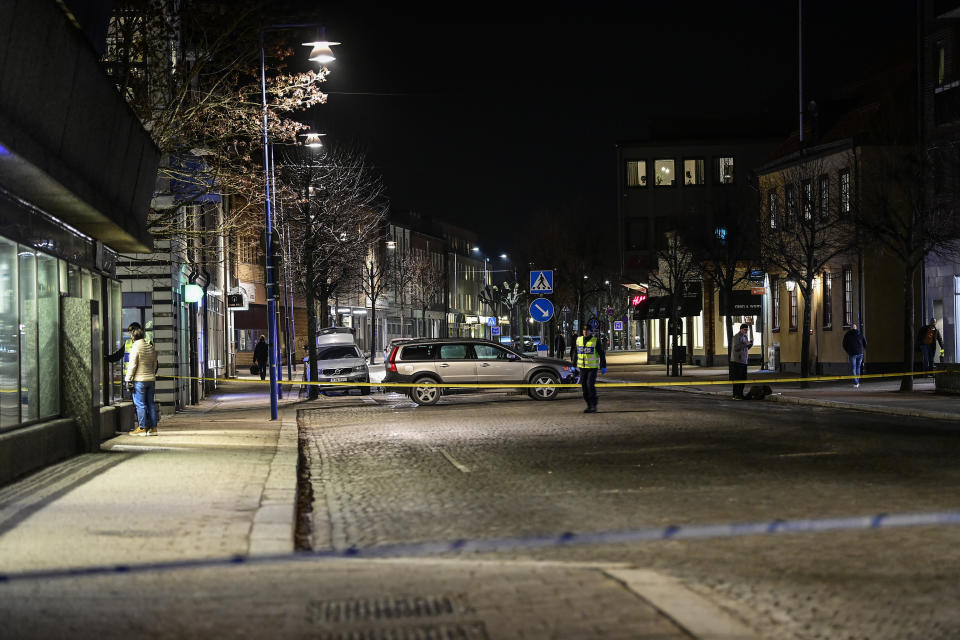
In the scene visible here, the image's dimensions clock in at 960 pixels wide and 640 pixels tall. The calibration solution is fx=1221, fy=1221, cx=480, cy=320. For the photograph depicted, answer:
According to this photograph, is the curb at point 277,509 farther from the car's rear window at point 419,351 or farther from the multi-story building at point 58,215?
the car's rear window at point 419,351

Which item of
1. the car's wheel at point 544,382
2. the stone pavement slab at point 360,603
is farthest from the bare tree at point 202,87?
the stone pavement slab at point 360,603

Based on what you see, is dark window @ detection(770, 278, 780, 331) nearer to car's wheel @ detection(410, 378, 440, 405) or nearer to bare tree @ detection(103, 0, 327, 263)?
car's wheel @ detection(410, 378, 440, 405)

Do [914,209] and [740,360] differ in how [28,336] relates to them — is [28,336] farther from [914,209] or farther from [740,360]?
[914,209]

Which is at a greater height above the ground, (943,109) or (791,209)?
(943,109)

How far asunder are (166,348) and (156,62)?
8.56 metres

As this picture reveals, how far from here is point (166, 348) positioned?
28406 millimetres

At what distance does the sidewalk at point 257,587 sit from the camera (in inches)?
247

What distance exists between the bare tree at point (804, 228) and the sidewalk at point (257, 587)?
2569cm

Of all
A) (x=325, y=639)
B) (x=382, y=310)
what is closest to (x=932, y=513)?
(x=325, y=639)

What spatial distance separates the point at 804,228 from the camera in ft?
120

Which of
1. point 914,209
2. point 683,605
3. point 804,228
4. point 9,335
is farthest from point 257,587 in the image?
point 804,228

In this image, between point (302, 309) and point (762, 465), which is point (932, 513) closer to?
point (762, 465)

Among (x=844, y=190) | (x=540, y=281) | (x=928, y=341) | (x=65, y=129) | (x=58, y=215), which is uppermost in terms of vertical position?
(x=844, y=190)

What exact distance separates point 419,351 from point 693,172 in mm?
43298
